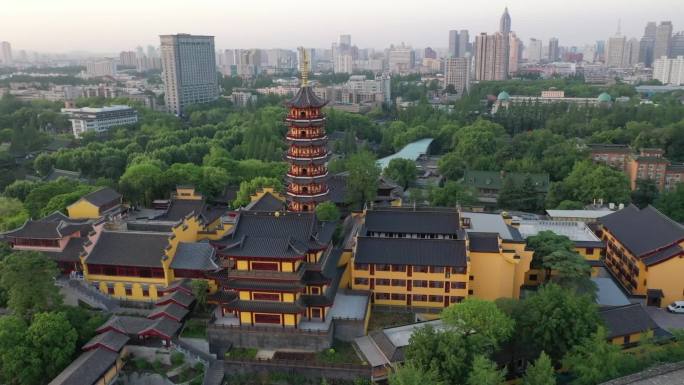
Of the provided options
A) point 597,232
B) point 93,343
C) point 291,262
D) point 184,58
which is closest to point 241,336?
point 291,262

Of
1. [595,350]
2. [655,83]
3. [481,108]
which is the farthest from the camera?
[655,83]

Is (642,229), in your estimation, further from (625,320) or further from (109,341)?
(109,341)

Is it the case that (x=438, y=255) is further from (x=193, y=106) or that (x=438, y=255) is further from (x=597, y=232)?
(x=193, y=106)

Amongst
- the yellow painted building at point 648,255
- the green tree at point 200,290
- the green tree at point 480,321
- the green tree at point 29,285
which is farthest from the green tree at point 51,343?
the yellow painted building at point 648,255

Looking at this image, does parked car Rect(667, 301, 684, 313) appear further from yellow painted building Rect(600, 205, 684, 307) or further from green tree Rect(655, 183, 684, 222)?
green tree Rect(655, 183, 684, 222)

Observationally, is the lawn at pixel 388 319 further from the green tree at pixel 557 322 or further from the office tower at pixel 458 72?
the office tower at pixel 458 72

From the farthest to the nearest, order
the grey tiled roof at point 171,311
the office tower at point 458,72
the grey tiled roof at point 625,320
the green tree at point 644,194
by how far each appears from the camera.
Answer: the office tower at point 458,72
the green tree at point 644,194
the grey tiled roof at point 171,311
the grey tiled roof at point 625,320
